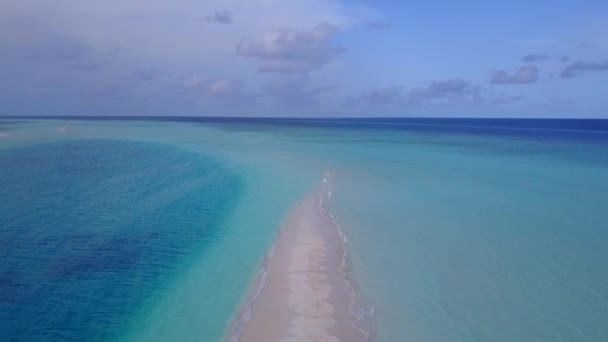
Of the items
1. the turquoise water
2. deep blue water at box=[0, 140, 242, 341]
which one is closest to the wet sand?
the turquoise water

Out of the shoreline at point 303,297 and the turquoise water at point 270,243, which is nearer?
the shoreline at point 303,297

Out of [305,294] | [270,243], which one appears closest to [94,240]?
[270,243]

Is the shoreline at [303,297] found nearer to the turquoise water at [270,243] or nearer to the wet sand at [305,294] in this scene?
the wet sand at [305,294]

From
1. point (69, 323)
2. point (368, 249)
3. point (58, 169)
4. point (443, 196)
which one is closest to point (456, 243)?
point (368, 249)

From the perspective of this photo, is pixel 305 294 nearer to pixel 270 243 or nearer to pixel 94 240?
pixel 270 243

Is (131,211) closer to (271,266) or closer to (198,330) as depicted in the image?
(271,266)

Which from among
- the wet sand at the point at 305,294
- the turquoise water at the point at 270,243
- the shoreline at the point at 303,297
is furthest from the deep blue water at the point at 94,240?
the wet sand at the point at 305,294
